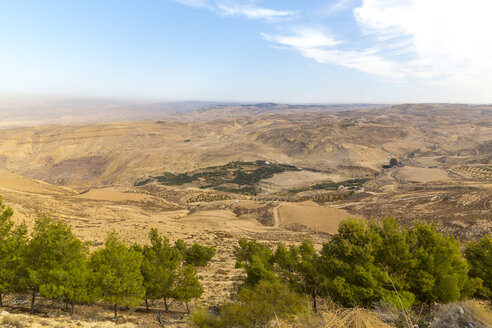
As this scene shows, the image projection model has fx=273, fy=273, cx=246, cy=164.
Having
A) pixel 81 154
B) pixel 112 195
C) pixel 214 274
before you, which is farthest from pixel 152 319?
pixel 81 154

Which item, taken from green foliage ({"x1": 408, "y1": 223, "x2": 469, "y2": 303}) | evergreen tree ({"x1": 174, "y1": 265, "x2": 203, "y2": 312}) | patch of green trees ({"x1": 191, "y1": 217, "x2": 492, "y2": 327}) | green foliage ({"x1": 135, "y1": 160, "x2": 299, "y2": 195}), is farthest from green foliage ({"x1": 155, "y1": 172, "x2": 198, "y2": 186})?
green foliage ({"x1": 408, "y1": 223, "x2": 469, "y2": 303})

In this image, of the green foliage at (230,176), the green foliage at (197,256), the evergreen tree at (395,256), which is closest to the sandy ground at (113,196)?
the green foliage at (230,176)

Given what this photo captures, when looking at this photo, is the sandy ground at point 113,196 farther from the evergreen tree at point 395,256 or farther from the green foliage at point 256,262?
the evergreen tree at point 395,256

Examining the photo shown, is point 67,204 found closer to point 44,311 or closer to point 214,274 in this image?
point 214,274

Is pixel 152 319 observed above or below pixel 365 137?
below

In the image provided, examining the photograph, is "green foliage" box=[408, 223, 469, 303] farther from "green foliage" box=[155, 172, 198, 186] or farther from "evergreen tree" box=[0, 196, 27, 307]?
"green foliage" box=[155, 172, 198, 186]
